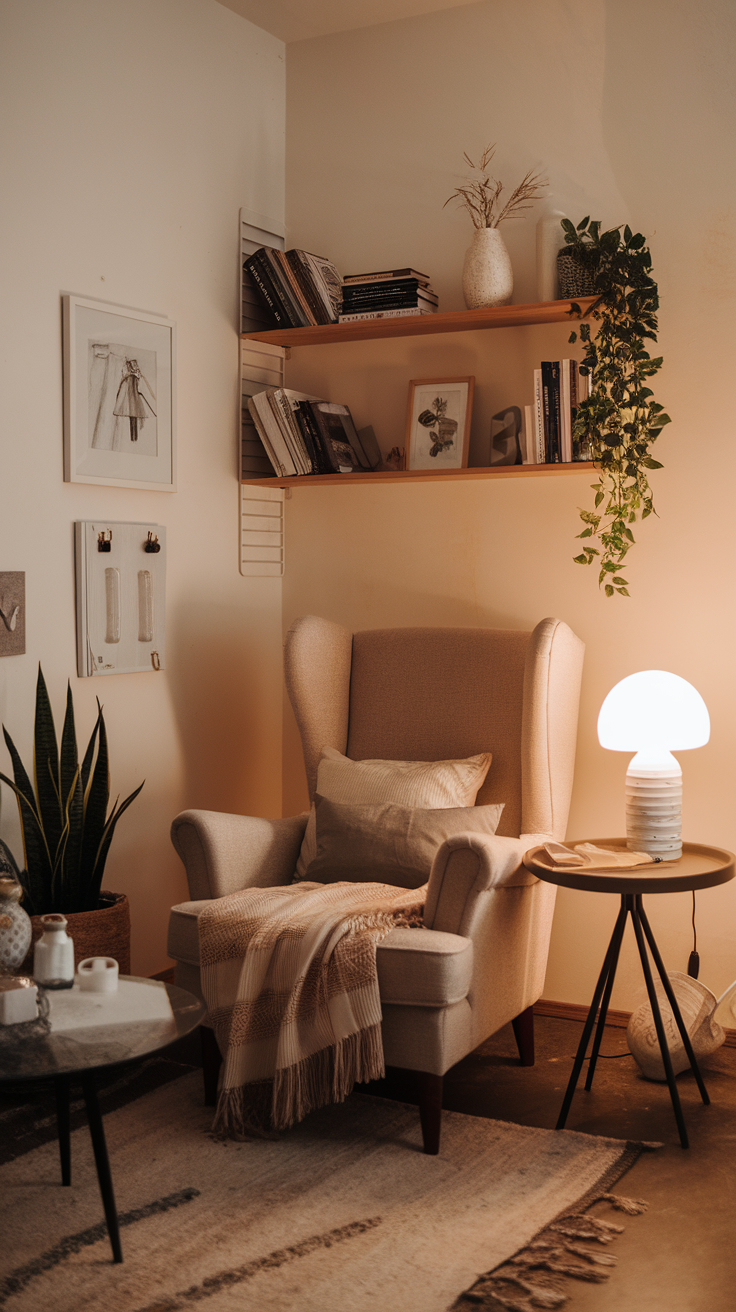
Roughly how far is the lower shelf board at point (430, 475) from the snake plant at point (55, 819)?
3.62 ft

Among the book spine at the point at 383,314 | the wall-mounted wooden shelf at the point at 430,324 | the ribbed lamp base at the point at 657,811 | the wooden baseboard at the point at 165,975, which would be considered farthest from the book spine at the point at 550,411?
the wooden baseboard at the point at 165,975

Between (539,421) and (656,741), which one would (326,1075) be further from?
(539,421)

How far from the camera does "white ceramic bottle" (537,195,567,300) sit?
308 cm

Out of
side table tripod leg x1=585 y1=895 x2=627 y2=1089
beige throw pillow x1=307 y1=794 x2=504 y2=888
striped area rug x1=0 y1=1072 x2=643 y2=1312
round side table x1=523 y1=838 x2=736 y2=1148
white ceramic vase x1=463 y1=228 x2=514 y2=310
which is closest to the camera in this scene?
striped area rug x1=0 y1=1072 x2=643 y2=1312

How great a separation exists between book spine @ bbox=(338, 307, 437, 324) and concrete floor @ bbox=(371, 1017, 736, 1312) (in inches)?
80.6

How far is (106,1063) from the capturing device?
1787mm

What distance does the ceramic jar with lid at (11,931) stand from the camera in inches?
83.0

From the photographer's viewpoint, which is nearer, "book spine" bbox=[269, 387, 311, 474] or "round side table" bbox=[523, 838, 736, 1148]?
"round side table" bbox=[523, 838, 736, 1148]

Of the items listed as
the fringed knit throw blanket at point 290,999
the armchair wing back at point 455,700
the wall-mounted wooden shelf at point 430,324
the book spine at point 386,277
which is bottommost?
the fringed knit throw blanket at point 290,999

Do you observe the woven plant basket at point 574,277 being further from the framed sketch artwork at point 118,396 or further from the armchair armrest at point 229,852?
the armchair armrest at point 229,852

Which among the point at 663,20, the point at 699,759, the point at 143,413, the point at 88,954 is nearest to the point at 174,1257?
the point at 88,954

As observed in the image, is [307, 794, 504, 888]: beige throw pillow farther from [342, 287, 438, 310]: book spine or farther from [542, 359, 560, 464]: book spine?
[342, 287, 438, 310]: book spine

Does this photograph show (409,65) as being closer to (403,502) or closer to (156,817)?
(403,502)

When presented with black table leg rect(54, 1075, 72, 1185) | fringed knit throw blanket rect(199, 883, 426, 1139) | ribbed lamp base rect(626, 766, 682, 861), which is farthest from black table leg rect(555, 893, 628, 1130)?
black table leg rect(54, 1075, 72, 1185)
